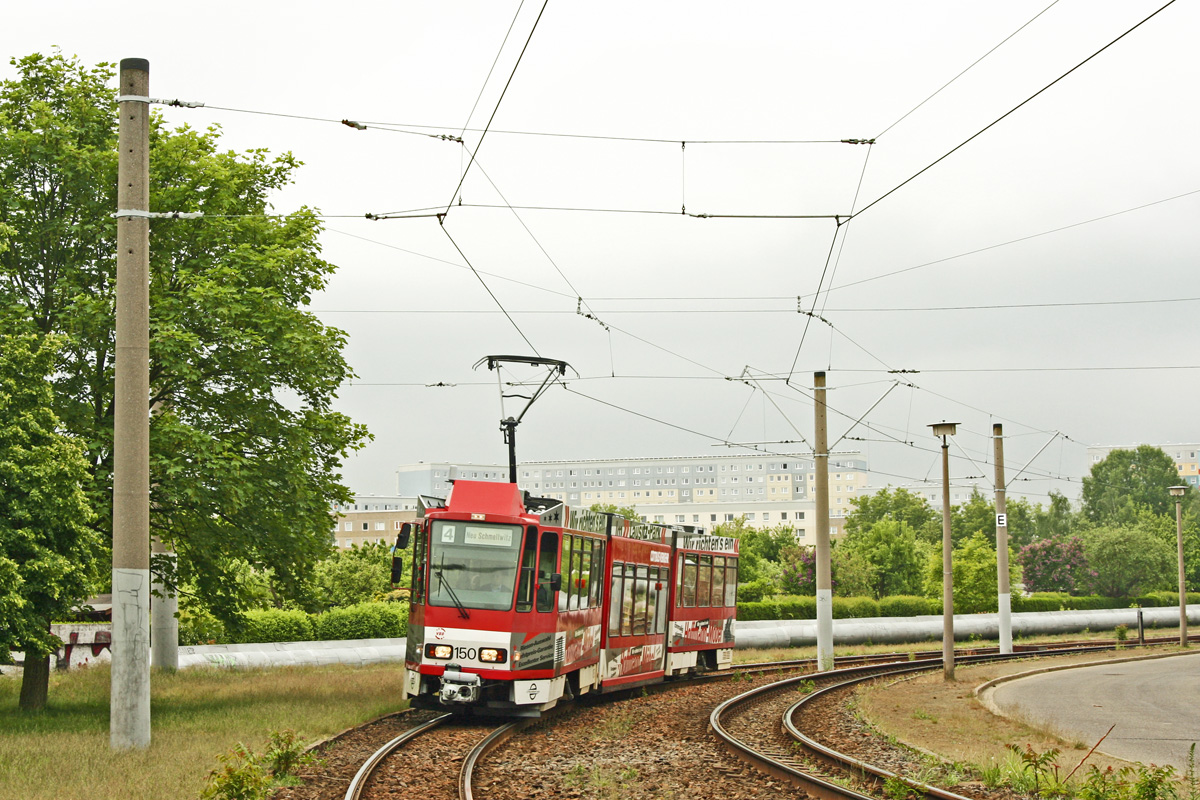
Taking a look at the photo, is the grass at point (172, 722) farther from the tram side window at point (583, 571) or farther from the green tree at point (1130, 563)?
the green tree at point (1130, 563)

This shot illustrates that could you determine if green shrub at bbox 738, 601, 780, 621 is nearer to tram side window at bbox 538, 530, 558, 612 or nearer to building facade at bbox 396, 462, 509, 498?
tram side window at bbox 538, 530, 558, 612

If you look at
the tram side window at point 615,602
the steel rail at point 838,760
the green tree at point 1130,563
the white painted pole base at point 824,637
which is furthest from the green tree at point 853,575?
the tram side window at point 615,602

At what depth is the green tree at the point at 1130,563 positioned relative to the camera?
3012 inches

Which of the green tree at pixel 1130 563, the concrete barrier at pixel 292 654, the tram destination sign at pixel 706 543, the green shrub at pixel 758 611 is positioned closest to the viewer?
the tram destination sign at pixel 706 543

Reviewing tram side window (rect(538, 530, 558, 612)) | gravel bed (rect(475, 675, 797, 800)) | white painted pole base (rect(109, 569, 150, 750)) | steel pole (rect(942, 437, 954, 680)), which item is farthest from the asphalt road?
white painted pole base (rect(109, 569, 150, 750))

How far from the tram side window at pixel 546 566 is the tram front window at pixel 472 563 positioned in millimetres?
400

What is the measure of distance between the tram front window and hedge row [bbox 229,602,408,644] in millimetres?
18591

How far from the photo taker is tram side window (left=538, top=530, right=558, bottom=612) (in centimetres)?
1742

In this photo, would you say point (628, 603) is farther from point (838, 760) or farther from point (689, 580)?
point (838, 760)

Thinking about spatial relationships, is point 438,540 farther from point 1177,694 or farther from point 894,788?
point 1177,694

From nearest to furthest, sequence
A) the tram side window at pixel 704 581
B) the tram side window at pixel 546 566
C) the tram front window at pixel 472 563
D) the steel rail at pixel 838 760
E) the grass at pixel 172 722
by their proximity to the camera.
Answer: the steel rail at pixel 838 760 → the grass at pixel 172 722 → the tram front window at pixel 472 563 → the tram side window at pixel 546 566 → the tram side window at pixel 704 581

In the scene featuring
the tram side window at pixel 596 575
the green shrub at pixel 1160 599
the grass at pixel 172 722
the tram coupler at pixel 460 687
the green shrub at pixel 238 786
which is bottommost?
the green shrub at pixel 1160 599

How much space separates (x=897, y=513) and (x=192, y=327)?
110031 millimetres

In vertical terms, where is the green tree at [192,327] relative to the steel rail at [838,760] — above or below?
above
